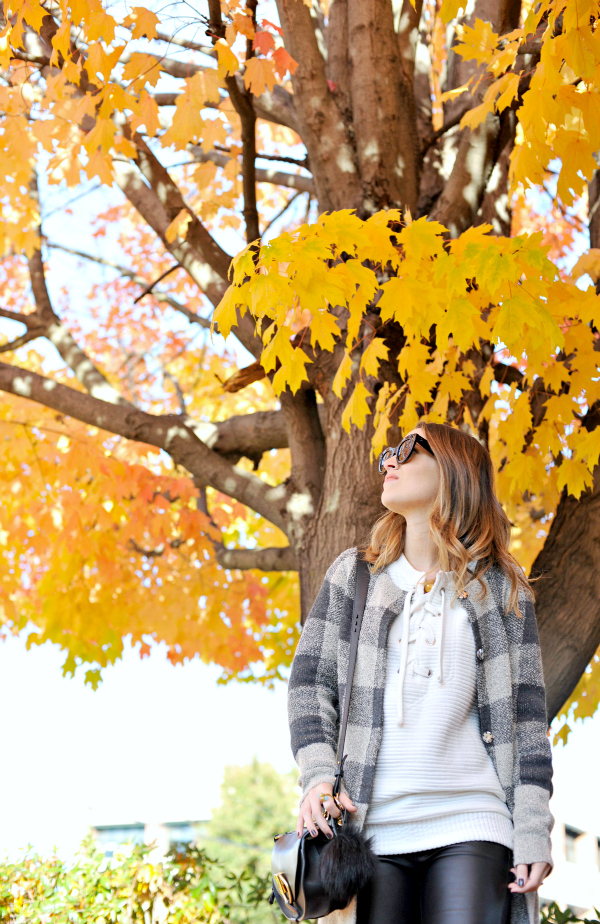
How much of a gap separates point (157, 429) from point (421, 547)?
213 centimetres

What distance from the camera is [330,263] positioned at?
3.23 meters

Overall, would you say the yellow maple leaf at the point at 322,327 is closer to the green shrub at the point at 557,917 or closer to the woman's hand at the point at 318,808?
the woman's hand at the point at 318,808

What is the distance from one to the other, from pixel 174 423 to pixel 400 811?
255 centimetres

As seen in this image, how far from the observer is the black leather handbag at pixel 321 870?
1719mm

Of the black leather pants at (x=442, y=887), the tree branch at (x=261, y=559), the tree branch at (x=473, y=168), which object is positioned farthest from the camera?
the tree branch at (x=261, y=559)

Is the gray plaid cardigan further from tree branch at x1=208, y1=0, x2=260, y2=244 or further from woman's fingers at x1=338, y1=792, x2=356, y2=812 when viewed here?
tree branch at x1=208, y1=0, x2=260, y2=244

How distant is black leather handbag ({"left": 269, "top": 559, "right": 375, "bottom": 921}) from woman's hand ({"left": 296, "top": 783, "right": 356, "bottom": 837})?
1cm

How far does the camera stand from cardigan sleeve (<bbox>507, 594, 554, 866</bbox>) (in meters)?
1.75

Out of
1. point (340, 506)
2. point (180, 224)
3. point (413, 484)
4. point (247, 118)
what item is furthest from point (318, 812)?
point (180, 224)

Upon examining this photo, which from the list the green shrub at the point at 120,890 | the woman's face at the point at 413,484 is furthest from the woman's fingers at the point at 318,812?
the green shrub at the point at 120,890

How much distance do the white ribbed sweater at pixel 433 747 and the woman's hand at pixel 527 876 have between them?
57 mm

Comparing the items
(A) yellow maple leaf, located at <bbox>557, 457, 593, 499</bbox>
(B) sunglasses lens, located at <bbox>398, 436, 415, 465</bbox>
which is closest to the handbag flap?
(B) sunglasses lens, located at <bbox>398, 436, 415, 465</bbox>

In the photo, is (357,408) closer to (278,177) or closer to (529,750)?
(529,750)

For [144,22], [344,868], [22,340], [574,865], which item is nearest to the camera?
[344,868]
